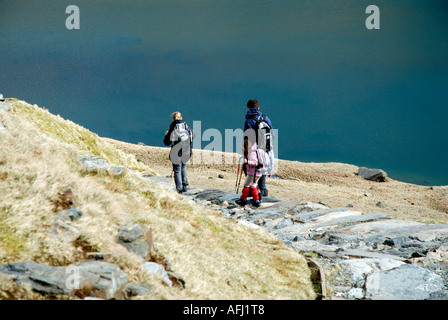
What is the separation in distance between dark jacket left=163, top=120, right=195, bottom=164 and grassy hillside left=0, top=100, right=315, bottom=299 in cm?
655

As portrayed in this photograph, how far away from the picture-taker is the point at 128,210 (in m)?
7.93

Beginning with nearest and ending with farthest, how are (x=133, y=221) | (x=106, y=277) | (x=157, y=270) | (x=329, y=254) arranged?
(x=106, y=277), (x=157, y=270), (x=133, y=221), (x=329, y=254)

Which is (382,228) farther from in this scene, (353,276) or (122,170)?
(122,170)

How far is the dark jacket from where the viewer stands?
17156 mm

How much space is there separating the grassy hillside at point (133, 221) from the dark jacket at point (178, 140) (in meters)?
6.55

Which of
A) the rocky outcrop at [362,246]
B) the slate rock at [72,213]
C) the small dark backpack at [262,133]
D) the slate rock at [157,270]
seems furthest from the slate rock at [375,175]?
the slate rock at [72,213]

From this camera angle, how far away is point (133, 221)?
741cm

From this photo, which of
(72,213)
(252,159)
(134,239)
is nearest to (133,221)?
(134,239)

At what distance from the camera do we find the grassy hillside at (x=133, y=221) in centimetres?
543

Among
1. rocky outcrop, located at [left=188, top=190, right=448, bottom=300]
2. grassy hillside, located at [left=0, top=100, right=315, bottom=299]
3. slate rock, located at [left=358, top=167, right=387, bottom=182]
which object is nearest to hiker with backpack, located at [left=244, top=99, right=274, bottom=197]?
A: rocky outcrop, located at [left=188, top=190, right=448, bottom=300]

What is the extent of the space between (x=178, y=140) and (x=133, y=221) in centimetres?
1005

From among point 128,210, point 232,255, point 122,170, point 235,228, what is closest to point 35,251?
point 128,210

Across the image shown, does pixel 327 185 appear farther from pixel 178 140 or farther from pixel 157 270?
pixel 157 270

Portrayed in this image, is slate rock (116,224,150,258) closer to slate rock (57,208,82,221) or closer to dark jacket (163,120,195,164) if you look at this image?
slate rock (57,208,82,221)
